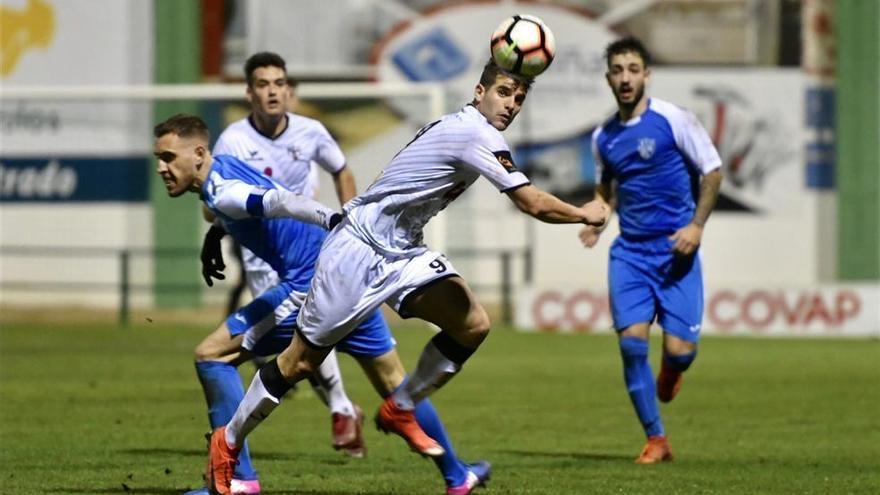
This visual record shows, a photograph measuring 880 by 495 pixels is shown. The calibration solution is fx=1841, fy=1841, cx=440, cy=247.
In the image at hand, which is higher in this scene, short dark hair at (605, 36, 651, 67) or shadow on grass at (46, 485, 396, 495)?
short dark hair at (605, 36, 651, 67)

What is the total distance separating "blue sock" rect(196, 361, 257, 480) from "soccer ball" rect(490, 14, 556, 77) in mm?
2116

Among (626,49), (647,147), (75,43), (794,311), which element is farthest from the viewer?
(75,43)

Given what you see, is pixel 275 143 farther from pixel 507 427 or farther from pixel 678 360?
pixel 678 360

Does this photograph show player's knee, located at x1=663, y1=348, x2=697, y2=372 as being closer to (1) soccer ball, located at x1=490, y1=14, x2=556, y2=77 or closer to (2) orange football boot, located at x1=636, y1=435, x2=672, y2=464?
(2) orange football boot, located at x1=636, y1=435, x2=672, y2=464

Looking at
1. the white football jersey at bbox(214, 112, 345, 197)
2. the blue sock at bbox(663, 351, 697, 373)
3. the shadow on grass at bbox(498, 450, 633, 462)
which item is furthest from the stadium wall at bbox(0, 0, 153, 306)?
the blue sock at bbox(663, 351, 697, 373)

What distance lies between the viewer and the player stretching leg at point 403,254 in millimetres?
8508

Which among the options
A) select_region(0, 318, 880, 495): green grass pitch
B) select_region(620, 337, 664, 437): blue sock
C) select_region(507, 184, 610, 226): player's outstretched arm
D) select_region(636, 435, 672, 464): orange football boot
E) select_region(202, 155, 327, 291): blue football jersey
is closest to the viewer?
select_region(507, 184, 610, 226): player's outstretched arm

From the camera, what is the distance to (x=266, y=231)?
938cm

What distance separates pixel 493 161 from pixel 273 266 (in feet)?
5.38

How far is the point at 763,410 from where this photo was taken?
47.2 feet

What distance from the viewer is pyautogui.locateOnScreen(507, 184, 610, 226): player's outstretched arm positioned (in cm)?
832

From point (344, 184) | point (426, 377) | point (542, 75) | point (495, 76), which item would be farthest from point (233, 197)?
point (542, 75)

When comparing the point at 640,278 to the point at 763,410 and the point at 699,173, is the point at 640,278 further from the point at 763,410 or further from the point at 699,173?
the point at 763,410

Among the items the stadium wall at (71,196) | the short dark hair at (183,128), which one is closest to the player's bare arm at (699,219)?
the short dark hair at (183,128)
